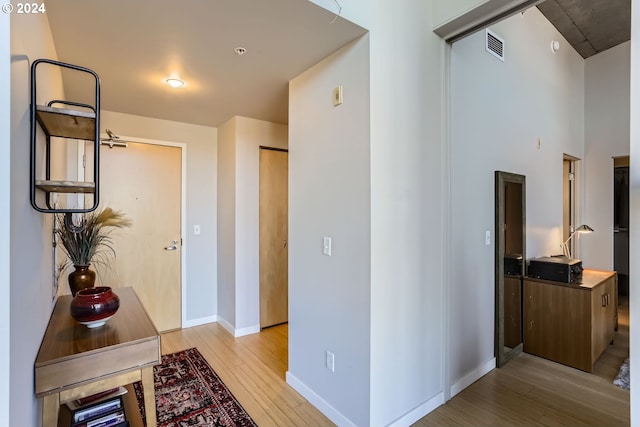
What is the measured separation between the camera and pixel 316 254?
215 cm

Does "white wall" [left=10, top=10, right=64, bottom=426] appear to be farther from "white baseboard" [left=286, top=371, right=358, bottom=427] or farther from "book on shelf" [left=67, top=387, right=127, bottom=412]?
"white baseboard" [left=286, top=371, right=358, bottom=427]

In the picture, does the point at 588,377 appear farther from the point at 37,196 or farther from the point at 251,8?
the point at 37,196

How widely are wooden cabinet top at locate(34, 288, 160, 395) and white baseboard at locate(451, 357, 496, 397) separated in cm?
203

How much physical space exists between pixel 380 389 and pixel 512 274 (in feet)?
6.34

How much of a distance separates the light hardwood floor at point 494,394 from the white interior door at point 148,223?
570 mm

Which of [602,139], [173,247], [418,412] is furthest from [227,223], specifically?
[602,139]

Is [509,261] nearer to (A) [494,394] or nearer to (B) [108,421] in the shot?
(A) [494,394]

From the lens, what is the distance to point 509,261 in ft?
9.58

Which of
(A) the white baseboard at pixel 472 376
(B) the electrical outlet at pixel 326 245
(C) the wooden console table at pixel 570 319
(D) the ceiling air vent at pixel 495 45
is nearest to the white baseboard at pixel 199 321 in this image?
(B) the electrical outlet at pixel 326 245

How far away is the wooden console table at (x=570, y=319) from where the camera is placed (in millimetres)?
2623

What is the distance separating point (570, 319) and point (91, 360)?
3.44 m

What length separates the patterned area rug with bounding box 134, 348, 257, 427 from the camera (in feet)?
A: 6.57

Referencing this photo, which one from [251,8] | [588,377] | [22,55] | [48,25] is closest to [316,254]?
[251,8]

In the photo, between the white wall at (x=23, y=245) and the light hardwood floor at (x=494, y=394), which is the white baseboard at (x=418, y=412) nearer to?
the light hardwood floor at (x=494, y=394)
